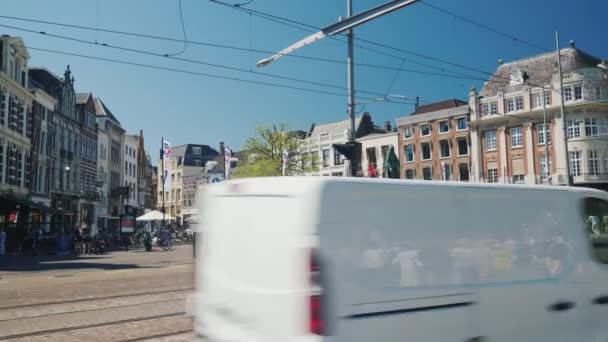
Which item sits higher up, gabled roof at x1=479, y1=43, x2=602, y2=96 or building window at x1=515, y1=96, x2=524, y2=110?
gabled roof at x1=479, y1=43, x2=602, y2=96

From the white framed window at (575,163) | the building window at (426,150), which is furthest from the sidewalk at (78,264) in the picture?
the building window at (426,150)

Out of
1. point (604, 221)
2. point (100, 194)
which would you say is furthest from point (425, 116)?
point (604, 221)

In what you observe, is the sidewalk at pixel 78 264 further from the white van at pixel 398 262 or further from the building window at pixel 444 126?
the building window at pixel 444 126

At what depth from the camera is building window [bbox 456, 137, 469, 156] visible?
5617 centimetres

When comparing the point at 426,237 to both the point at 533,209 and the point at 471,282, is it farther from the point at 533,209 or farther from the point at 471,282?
the point at 533,209

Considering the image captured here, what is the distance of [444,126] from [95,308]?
172 feet

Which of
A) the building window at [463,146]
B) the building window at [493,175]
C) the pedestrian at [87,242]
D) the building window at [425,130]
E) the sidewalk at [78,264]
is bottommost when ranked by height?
the sidewalk at [78,264]

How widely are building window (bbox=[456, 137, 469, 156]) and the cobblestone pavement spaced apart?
46.2 metres

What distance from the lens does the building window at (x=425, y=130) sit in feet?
193

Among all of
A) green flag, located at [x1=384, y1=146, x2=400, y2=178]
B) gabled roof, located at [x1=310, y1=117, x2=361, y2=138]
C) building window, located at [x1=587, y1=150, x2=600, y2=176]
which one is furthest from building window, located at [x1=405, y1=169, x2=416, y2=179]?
green flag, located at [x1=384, y1=146, x2=400, y2=178]

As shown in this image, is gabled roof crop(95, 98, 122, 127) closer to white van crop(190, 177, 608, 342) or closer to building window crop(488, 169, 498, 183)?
building window crop(488, 169, 498, 183)

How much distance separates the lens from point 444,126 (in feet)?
190

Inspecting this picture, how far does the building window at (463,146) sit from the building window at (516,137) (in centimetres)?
468

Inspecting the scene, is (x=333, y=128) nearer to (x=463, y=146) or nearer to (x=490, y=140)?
(x=463, y=146)
